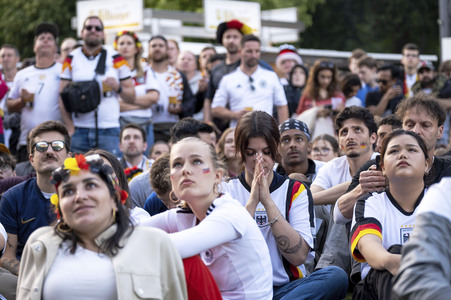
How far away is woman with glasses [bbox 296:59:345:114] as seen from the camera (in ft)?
33.5

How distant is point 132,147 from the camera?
864cm

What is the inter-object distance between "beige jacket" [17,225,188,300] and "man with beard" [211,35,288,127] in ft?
17.9

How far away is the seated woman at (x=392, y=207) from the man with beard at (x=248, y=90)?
4.50 m

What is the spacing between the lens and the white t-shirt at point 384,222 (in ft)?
15.3

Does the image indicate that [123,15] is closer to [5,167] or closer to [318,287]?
[5,167]

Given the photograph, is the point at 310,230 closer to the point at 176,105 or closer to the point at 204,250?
the point at 204,250

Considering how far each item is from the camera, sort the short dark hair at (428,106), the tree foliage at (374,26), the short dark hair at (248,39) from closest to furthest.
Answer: the short dark hair at (428,106)
the short dark hair at (248,39)
the tree foliage at (374,26)

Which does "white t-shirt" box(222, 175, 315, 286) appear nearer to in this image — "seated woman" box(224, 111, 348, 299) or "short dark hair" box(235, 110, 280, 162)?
"seated woman" box(224, 111, 348, 299)

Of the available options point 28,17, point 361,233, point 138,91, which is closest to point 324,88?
point 138,91

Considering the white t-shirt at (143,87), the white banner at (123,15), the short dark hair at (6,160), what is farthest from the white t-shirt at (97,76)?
the white banner at (123,15)

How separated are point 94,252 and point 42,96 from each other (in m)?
5.41

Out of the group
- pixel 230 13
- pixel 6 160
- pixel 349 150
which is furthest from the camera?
pixel 230 13

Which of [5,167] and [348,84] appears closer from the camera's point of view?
[5,167]

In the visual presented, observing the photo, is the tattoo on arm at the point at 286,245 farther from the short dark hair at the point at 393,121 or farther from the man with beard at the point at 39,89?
the man with beard at the point at 39,89
